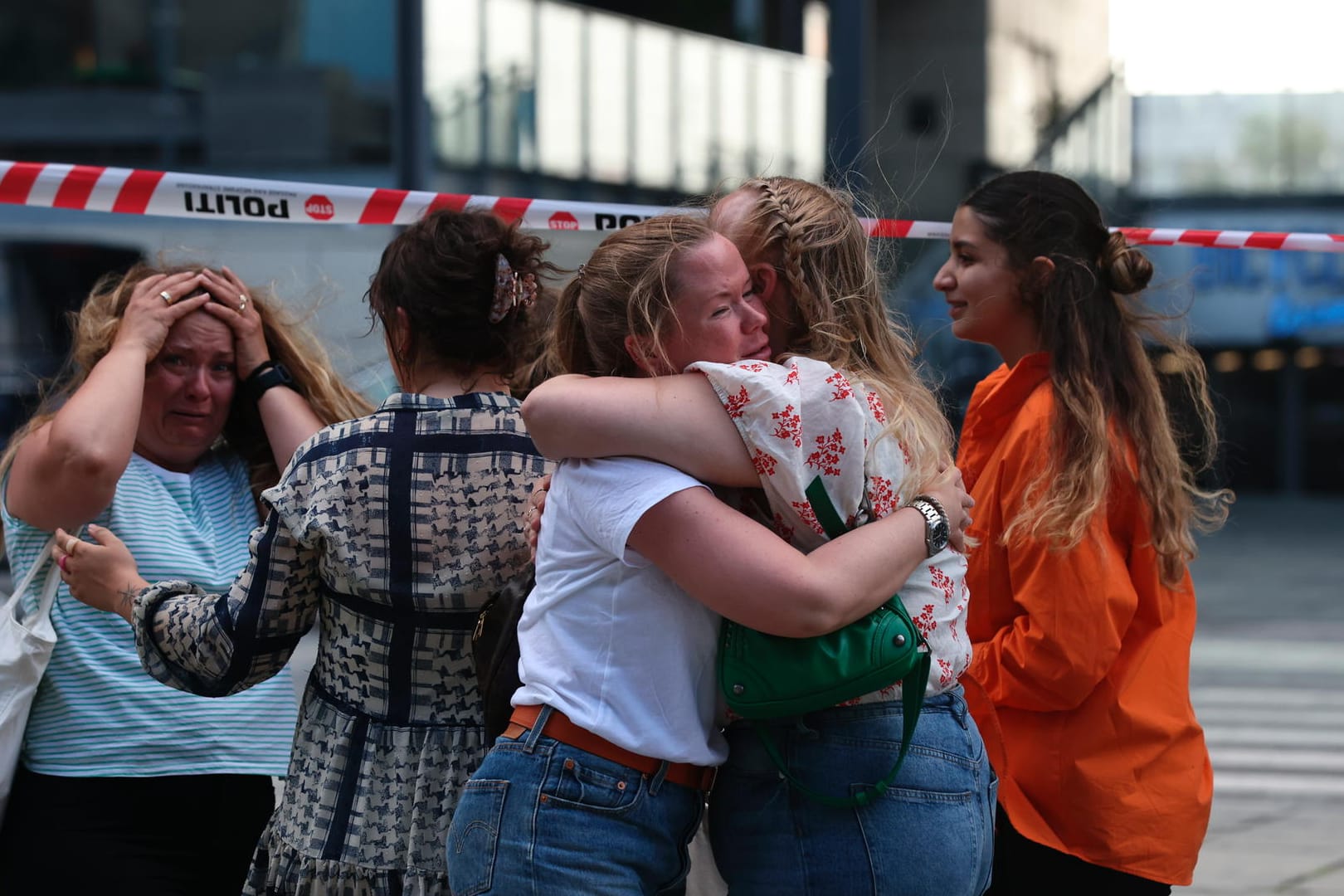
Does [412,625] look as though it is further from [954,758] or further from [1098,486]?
[1098,486]

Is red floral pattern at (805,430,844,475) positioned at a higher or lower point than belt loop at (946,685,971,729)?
higher

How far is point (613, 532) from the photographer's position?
1.94 m

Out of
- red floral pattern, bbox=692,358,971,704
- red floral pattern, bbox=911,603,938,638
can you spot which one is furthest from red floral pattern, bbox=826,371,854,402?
red floral pattern, bbox=911,603,938,638

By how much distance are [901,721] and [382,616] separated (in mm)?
838

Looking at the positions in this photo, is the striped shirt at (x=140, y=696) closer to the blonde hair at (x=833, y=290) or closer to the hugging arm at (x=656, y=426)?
the hugging arm at (x=656, y=426)

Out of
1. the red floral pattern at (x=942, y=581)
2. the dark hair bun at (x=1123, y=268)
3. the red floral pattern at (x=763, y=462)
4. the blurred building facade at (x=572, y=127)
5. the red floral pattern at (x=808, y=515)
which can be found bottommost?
the red floral pattern at (x=942, y=581)

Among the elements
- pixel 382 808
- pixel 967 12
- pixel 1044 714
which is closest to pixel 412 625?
pixel 382 808

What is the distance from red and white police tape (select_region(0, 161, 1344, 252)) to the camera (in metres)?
3.29

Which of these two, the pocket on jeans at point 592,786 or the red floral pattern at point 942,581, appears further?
the red floral pattern at point 942,581

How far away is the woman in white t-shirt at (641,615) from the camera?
1.90m

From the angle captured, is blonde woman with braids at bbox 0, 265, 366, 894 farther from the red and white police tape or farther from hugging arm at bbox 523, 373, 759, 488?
hugging arm at bbox 523, 373, 759, 488

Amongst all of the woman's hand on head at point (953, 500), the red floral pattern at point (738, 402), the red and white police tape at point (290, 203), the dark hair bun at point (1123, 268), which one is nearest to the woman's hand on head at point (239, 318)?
the red and white police tape at point (290, 203)

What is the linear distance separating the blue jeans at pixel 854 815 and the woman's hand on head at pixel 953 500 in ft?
0.76

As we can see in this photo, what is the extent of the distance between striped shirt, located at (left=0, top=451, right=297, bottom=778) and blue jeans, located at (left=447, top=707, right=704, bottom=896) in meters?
1.01
